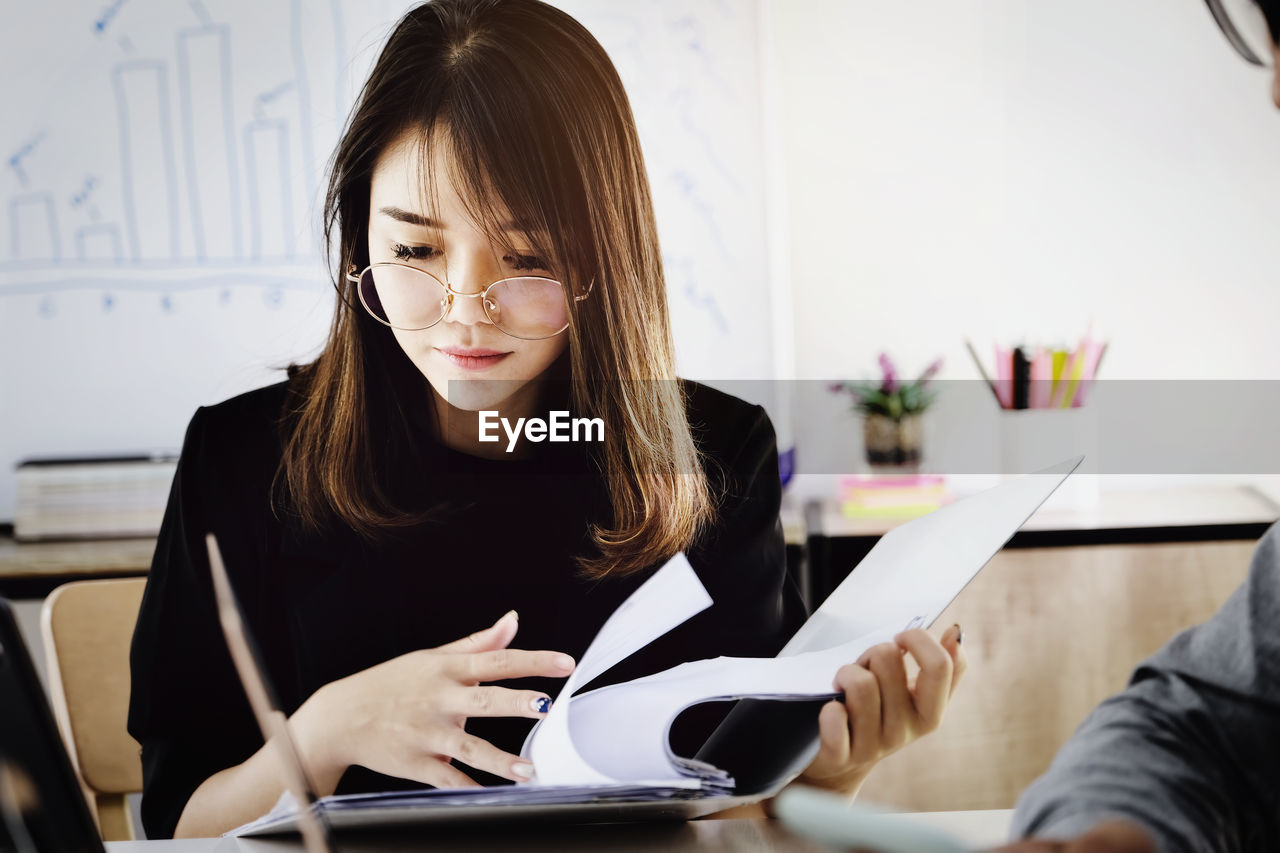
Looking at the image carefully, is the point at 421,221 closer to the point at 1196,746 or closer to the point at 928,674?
the point at 928,674

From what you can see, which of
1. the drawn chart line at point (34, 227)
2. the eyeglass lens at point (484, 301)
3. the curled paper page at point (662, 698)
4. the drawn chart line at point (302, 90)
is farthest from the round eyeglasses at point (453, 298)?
the drawn chart line at point (34, 227)

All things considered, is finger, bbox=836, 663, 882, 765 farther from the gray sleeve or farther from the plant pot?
the plant pot

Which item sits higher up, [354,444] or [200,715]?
[354,444]

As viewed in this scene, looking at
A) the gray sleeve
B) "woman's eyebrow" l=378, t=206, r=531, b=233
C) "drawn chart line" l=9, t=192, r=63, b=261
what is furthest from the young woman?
"drawn chart line" l=9, t=192, r=63, b=261

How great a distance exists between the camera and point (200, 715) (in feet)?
2.99

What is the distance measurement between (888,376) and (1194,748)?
1.46 m

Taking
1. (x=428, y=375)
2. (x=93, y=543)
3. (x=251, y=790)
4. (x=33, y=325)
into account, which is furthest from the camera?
(x=33, y=325)

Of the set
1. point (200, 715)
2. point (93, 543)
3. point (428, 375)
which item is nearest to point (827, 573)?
point (428, 375)

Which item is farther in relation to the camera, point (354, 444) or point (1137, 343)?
point (1137, 343)

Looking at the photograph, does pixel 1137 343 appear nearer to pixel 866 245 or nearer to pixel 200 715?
pixel 866 245

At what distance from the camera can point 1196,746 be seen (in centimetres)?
56

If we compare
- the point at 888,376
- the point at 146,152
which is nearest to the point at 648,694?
the point at 888,376

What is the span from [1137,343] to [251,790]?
71.7 inches

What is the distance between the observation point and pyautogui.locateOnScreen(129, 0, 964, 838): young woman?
→ 93 centimetres
